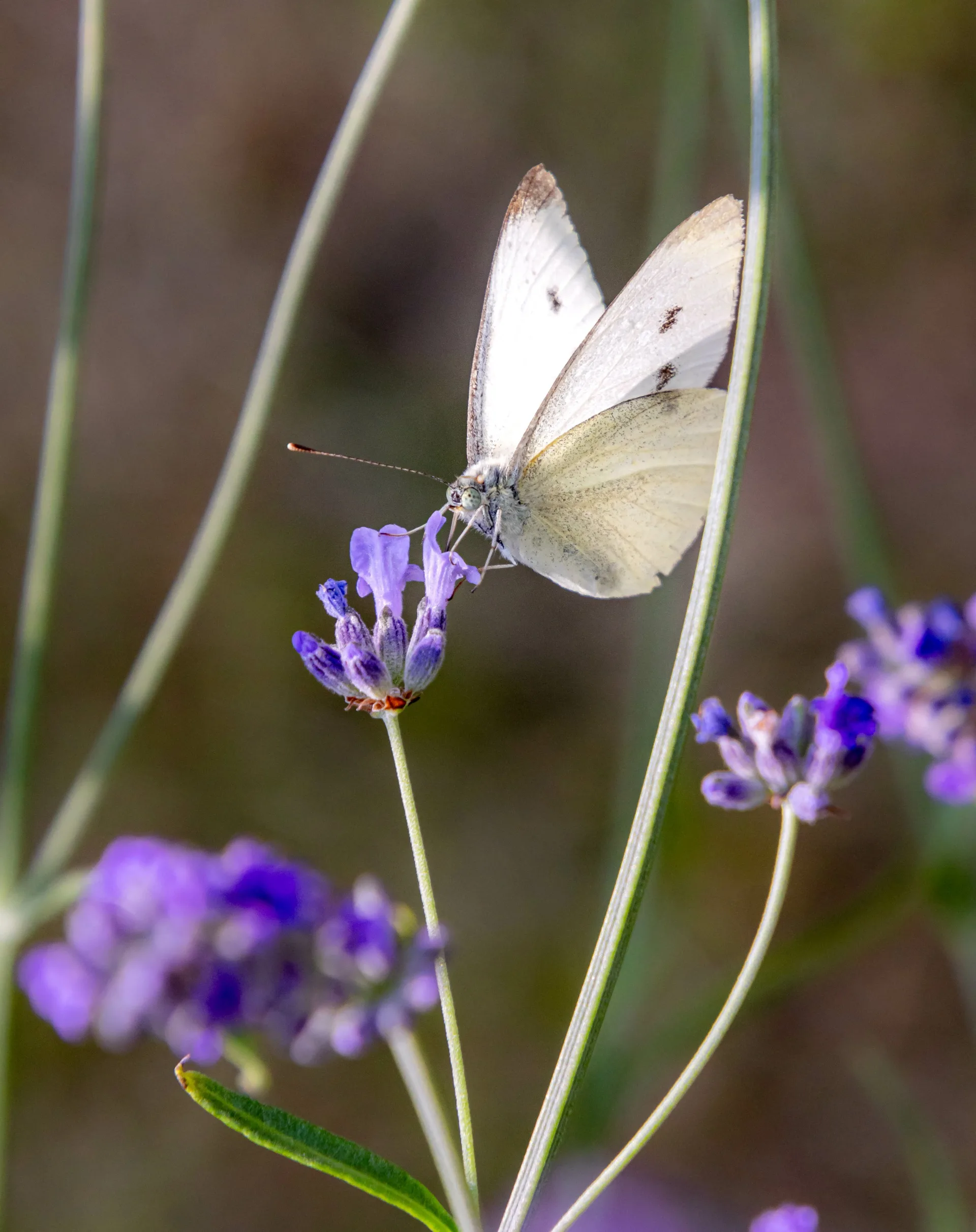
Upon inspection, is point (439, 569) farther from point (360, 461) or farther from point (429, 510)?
point (429, 510)

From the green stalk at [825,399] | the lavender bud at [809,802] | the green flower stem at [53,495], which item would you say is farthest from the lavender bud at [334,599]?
the green stalk at [825,399]

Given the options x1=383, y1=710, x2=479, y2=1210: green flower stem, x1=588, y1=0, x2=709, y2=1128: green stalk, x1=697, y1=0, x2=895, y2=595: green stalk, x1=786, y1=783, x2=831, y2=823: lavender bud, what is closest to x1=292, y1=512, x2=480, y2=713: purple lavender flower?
x1=383, y1=710, x2=479, y2=1210: green flower stem

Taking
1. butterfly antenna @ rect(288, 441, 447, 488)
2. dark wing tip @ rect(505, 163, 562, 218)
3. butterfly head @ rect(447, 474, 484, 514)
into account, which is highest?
dark wing tip @ rect(505, 163, 562, 218)

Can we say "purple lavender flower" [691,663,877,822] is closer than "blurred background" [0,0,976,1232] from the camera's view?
Yes

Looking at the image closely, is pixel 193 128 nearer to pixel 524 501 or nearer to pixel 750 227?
pixel 524 501

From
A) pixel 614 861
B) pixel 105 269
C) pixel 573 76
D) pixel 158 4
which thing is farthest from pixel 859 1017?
pixel 158 4

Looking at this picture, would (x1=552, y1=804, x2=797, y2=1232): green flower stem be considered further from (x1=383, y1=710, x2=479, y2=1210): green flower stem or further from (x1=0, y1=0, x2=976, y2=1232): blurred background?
(x1=0, y1=0, x2=976, y2=1232): blurred background
